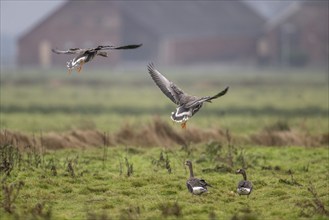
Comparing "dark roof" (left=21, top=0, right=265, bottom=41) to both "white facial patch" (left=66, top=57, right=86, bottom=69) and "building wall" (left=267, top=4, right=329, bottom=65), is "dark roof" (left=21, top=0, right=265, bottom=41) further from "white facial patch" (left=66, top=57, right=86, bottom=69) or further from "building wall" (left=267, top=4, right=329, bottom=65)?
"white facial patch" (left=66, top=57, right=86, bottom=69)

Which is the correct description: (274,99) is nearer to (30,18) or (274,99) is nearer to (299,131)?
(299,131)

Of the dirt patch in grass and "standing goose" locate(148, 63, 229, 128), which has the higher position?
the dirt patch in grass

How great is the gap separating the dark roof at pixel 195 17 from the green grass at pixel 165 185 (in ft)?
251

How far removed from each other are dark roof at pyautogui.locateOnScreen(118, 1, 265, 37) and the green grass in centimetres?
7644

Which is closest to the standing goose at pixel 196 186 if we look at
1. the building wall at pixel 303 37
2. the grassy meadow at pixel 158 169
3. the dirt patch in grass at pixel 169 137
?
the grassy meadow at pixel 158 169

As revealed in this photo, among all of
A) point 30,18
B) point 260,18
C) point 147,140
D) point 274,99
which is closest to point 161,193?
point 147,140

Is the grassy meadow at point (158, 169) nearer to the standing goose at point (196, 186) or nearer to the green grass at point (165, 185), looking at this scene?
the green grass at point (165, 185)

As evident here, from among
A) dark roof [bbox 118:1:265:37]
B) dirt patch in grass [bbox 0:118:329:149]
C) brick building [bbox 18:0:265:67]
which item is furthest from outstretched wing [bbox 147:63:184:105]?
dark roof [bbox 118:1:265:37]

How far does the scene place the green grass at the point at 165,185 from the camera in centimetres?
1547

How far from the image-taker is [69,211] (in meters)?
15.7

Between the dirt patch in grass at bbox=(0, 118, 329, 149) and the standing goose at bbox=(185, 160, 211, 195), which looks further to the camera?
the dirt patch in grass at bbox=(0, 118, 329, 149)

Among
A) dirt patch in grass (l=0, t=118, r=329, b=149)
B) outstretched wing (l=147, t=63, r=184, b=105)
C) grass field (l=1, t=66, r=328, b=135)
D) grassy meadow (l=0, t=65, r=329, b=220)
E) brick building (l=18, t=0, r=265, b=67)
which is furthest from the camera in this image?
brick building (l=18, t=0, r=265, b=67)

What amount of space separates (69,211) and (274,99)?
105 ft

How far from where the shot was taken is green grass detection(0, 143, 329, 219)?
15469mm
